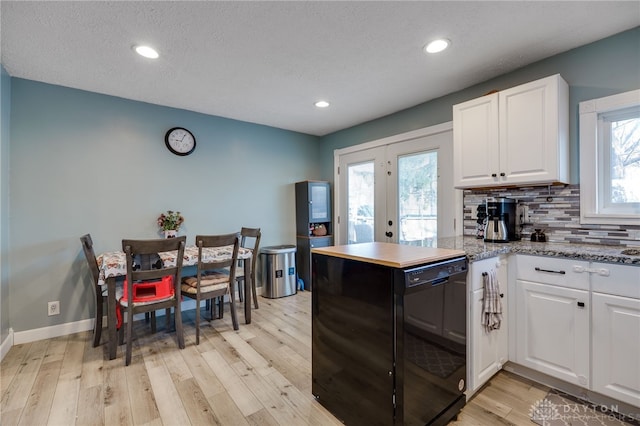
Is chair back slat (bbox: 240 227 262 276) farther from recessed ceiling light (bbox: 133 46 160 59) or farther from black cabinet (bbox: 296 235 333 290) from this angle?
recessed ceiling light (bbox: 133 46 160 59)

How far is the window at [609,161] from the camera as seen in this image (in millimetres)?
2090

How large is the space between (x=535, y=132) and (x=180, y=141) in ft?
11.6

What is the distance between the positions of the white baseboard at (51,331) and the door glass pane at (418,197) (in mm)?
3431

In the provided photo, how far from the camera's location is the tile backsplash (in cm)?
210

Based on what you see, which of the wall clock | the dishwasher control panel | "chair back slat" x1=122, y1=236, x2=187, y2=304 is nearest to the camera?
the dishwasher control panel

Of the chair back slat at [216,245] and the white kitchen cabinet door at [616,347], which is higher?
the chair back slat at [216,245]

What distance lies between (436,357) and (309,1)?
213cm

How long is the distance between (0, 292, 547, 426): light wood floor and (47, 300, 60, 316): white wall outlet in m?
0.25

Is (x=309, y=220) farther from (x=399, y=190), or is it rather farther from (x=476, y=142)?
(x=476, y=142)

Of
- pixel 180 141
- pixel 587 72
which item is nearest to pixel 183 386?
pixel 180 141

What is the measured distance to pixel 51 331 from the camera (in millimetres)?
2826

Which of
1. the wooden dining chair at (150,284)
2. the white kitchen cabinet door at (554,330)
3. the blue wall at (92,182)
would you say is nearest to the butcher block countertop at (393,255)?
the white kitchen cabinet door at (554,330)

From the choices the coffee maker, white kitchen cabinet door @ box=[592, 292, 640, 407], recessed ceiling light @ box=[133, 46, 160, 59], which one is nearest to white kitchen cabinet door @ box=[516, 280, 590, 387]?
white kitchen cabinet door @ box=[592, 292, 640, 407]

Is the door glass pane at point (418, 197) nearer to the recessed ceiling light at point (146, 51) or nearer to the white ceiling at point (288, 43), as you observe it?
the white ceiling at point (288, 43)
